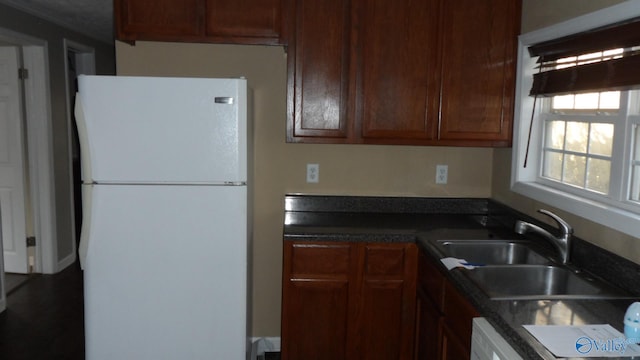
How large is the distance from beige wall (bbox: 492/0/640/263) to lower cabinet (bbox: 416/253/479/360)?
2.01ft

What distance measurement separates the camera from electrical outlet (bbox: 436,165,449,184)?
3074mm

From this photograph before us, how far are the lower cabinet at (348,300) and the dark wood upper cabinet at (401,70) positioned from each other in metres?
0.60

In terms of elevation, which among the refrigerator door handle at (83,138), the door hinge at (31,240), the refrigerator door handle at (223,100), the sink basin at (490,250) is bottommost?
the door hinge at (31,240)

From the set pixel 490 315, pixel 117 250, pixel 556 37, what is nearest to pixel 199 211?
pixel 117 250

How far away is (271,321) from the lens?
3119 millimetres

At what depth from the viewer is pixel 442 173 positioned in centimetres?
308

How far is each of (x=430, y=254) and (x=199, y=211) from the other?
105 cm

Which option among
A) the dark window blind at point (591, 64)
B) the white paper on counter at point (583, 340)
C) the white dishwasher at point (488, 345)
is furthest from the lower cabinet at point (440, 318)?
the dark window blind at point (591, 64)

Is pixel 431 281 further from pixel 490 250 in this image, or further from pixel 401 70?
pixel 401 70

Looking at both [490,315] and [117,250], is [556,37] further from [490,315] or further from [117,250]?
[117,250]

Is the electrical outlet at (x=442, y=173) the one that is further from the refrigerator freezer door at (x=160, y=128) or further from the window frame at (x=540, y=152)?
the refrigerator freezer door at (x=160, y=128)

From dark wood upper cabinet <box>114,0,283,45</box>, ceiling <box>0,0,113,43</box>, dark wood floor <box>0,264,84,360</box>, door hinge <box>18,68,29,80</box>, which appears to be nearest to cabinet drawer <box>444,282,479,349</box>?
dark wood upper cabinet <box>114,0,283,45</box>

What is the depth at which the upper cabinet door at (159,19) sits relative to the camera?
Answer: 254 cm

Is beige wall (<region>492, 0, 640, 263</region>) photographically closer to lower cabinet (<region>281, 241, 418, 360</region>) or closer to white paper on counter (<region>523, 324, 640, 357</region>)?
white paper on counter (<region>523, 324, 640, 357</region>)
